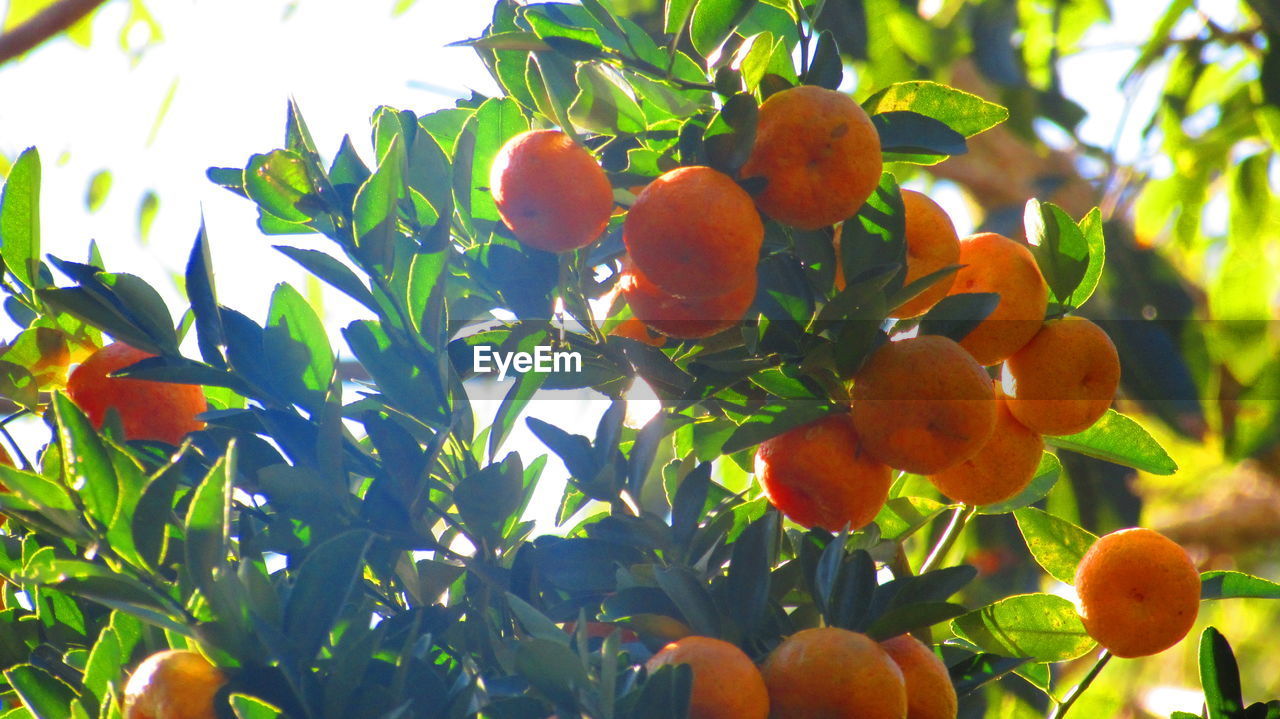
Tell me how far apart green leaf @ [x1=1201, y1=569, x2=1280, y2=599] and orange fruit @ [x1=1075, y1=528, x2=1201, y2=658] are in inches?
1.4

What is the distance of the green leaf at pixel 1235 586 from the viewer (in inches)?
28.7

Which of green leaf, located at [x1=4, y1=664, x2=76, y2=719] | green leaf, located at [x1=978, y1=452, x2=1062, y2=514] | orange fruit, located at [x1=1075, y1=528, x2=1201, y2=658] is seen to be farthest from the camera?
green leaf, located at [x1=978, y1=452, x2=1062, y2=514]

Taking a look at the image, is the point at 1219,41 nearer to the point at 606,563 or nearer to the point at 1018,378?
the point at 1018,378

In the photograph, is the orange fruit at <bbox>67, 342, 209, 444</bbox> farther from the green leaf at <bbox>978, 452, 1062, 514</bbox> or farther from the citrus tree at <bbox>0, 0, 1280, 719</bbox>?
the green leaf at <bbox>978, 452, 1062, 514</bbox>

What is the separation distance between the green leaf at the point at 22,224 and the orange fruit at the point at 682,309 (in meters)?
0.40

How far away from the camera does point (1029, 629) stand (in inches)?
29.6

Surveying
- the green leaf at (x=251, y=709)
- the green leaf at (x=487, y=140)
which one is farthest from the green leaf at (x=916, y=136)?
the green leaf at (x=251, y=709)

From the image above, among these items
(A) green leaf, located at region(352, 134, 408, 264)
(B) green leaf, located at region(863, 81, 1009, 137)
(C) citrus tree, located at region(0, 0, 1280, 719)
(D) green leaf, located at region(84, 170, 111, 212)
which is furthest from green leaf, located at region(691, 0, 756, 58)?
(D) green leaf, located at region(84, 170, 111, 212)

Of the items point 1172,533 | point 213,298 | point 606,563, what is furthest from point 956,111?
point 1172,533

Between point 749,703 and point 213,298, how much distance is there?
1.31ft

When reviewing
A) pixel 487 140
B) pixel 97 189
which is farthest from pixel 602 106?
pixel 97 189

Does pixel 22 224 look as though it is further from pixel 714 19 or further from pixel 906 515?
pixel 906 515

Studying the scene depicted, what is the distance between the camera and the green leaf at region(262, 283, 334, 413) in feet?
2.19

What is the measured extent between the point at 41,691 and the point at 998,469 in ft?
1.97
